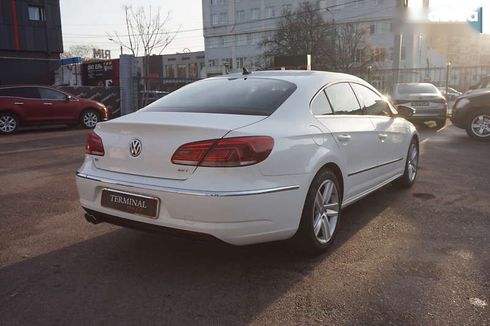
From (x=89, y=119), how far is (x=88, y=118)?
45 mm

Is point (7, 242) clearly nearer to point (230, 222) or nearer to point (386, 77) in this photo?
point (230, 222)

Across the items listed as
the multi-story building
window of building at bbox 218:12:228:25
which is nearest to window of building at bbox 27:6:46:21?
the multi-story building

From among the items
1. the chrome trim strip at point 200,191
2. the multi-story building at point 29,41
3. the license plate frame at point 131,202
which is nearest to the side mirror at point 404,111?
the chrome trim strip at point 200,191

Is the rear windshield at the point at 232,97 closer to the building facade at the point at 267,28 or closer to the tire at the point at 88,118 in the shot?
the tire at the point at 88,118

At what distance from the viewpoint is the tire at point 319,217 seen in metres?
3.63

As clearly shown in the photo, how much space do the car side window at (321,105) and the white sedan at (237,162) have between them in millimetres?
10

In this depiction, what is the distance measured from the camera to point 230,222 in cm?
317

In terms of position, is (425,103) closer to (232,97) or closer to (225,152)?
(232,97)

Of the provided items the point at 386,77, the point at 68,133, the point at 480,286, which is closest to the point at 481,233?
the point at 480,286

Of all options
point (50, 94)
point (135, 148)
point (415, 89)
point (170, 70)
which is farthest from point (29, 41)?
point (170, 70)

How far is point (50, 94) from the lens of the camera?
1435 cm

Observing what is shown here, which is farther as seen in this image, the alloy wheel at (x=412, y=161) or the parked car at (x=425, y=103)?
the parked car at (x=425, y=103)

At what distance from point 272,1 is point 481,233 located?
7269 cm

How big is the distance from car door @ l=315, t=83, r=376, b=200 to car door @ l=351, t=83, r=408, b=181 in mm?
157
